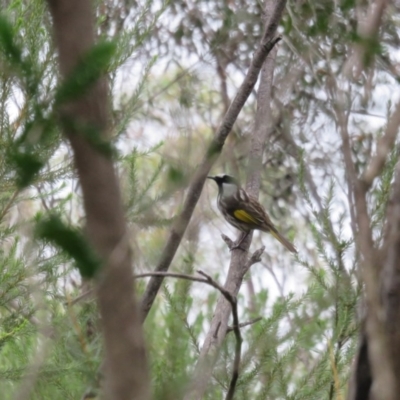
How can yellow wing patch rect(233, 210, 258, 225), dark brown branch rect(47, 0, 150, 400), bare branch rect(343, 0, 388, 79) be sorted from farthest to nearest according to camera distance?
yellow wing patch rect(233, 210, 258, 225) → bare branch rect(343, 0, 388, 79) → dark brown branch rect(47, 0, 150, 400)

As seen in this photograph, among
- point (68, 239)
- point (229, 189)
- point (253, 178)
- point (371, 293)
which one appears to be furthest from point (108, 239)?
point (229, 189)

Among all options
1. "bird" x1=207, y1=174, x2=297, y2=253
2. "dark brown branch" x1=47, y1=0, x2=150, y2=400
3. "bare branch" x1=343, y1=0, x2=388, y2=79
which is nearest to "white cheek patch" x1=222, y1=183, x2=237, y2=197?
"bird" x1=207, y1=174, x2=297, y2=253

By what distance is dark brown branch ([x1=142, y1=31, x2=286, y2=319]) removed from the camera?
146cm

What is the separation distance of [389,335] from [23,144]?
677 millimetres

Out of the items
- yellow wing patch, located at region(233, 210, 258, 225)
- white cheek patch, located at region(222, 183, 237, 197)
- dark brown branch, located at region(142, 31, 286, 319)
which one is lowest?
dark brown branch, located at region(142, 31, 286, 319)

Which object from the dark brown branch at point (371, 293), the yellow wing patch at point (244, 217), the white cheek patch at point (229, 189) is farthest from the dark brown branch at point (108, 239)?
the white cheek patch at point (229, 189)

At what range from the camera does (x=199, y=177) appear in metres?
1.51

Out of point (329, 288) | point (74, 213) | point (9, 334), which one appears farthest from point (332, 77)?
point (74, 213)

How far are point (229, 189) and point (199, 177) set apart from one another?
169 inches

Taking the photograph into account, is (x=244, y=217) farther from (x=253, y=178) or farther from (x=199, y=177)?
(x=199, y=177)

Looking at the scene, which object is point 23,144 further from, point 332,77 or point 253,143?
point 253,143

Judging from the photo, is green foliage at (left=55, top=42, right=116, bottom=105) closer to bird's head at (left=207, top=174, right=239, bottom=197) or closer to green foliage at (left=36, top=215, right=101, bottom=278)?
green foliage at (left=36, top=215, right=101, bottom=278)

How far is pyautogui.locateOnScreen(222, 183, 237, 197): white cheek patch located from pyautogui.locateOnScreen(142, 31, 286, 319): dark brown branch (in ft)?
8.66

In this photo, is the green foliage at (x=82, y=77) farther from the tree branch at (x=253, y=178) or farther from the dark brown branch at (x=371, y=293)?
the tree branch at (x=253, y=178)
